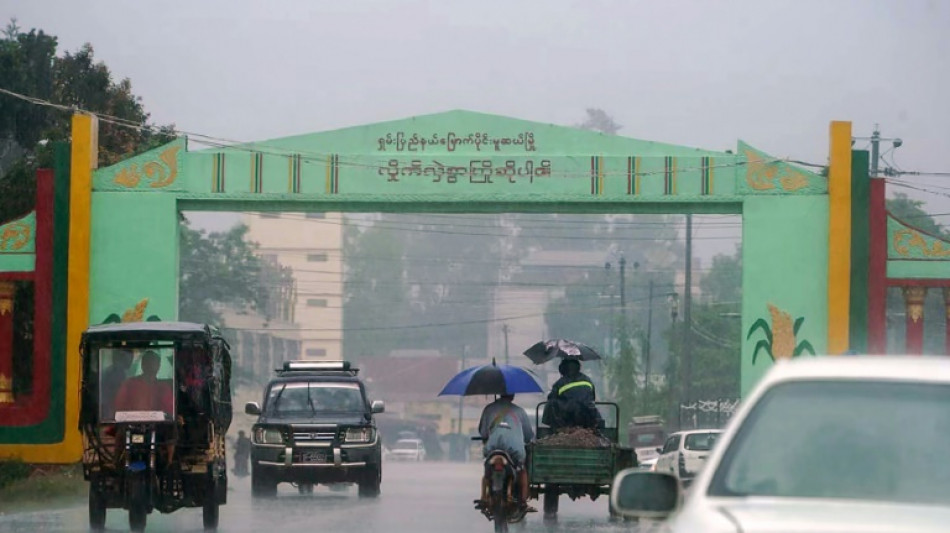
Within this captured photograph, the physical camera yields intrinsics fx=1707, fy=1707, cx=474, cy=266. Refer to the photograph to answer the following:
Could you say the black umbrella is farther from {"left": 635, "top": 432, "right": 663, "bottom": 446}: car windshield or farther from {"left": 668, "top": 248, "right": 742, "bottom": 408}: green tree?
{"left": 668, "top": 248, "right": 742, "bottom": 408}: green tree

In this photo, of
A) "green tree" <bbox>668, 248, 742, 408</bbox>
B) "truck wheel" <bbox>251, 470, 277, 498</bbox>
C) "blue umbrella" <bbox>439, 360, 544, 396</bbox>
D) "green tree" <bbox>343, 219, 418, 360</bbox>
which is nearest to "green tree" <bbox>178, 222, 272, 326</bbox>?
"green tree" <bbox>668, 248, 742, 408</bbox>

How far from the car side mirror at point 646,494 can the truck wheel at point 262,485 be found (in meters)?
19.8

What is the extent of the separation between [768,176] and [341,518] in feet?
41.0

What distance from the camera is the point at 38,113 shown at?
4216 cm

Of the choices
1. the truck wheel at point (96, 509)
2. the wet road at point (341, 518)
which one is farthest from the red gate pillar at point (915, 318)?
the truck wheel at point (96, 509)

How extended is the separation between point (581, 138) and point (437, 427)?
292 ft

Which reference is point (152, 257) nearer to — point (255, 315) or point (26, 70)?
point (26, 70)

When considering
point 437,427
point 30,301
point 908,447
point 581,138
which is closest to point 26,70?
point 30,301

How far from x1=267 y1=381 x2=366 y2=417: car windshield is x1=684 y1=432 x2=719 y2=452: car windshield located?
8.16m

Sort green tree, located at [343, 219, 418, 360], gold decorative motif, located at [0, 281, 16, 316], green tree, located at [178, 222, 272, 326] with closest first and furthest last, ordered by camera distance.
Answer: gold decorative motif, located at [0, 281, 16, 316] → green tree, located at [178, 222, 272, 326] → green tree, located at [343, 219, 418, 360]

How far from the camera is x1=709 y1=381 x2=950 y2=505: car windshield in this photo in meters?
5.59

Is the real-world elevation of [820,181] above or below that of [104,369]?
above

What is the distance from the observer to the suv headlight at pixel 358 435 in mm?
25469

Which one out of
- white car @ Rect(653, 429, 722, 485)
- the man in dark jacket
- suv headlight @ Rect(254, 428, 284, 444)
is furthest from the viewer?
white car @ Rect(653, 429, 722, 485)
